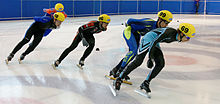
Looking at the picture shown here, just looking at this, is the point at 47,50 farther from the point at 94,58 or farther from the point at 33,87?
the point at 33,87

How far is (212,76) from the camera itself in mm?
5562

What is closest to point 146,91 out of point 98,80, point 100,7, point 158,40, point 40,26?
point 158,40

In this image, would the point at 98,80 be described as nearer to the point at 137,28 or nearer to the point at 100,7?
the point at 137,28

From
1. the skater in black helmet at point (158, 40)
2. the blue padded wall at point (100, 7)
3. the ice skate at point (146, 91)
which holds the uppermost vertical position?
the blue padded wall at point (100, 7)

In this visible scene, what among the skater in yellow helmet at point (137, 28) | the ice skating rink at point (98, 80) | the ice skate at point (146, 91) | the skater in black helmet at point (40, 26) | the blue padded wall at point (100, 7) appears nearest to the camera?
the ice skating rink at point (98, 80)

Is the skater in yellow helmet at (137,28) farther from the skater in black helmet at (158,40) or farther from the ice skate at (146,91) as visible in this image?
the ice skate at (146,91)

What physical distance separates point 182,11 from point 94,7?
31.3ft

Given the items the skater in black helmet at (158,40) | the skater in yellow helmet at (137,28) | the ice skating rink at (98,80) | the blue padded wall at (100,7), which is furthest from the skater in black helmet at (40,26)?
the blue padded wall at (100,7)

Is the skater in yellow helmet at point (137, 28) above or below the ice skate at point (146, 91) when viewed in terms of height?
above

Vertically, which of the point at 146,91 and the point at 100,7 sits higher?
the point at 100,7

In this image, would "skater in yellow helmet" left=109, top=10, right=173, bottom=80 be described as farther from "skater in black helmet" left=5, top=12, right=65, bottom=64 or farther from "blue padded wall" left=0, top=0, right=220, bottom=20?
"blue padded wall" left=0, top=0, right=220, bottom=20

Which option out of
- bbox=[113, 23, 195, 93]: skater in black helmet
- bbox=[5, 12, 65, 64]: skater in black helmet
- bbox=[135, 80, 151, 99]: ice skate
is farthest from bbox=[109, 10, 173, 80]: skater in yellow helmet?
bbox=[5, 12, 65, 64]: skater in black helmet

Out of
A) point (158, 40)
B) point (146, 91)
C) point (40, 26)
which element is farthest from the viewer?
point (40, 26)

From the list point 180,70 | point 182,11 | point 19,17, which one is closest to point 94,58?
point 180,70
